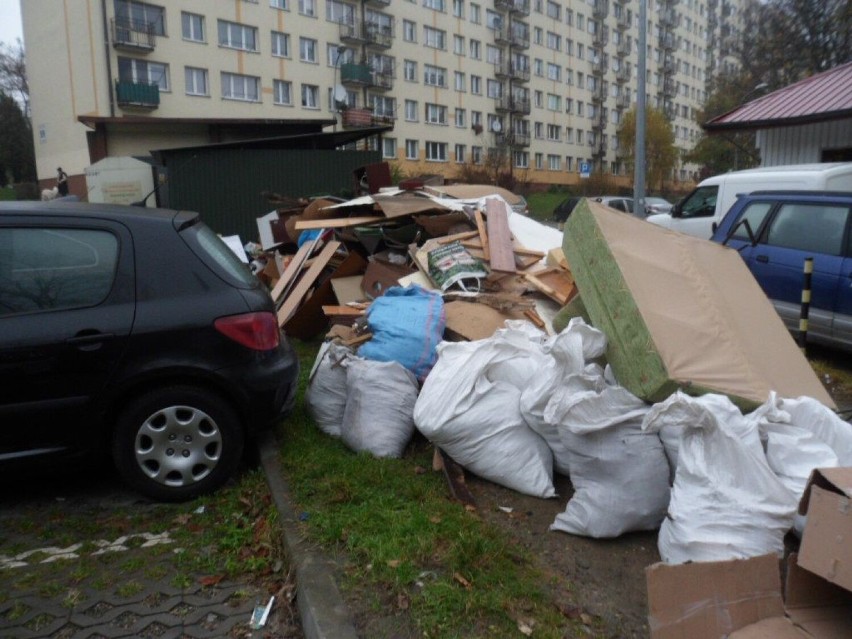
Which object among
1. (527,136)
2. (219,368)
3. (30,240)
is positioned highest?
(527,136)

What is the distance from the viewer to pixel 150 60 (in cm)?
3600

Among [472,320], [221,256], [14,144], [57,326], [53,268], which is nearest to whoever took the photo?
[57,326]

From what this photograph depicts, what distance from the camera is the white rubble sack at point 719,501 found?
3.00 m

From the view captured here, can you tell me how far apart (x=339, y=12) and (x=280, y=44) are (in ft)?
18.2

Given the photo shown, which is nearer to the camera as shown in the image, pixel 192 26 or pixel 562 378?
pixel 562 378

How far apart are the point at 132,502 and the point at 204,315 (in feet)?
3.80

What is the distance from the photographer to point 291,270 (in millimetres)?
7934

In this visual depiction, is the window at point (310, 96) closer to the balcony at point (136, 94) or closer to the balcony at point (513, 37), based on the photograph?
the balcony at point (136, 94)

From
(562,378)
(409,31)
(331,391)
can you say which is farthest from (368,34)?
(562,378)

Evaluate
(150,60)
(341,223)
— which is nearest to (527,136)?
(150,60)

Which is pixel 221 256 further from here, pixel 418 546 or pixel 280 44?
pixel 280 44

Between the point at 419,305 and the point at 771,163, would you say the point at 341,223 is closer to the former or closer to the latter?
the point at 419,305

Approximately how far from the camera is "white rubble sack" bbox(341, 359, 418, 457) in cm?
444

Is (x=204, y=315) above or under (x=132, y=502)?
above
